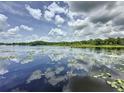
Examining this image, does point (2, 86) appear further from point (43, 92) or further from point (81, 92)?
point (81, 92)

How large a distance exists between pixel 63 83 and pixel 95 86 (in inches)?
81.5

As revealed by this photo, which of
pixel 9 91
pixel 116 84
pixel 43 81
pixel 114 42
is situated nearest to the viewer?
pixel 9 91

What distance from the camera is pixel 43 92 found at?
8156 millimetres

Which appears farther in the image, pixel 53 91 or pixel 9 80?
pixel 9 80

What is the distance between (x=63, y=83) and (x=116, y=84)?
3.26 metres

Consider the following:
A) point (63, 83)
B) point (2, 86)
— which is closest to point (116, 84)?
point (63, 83)

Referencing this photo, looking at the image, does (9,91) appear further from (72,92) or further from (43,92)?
(72,92)

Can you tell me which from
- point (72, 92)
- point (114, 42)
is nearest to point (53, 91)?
point (72, 92)

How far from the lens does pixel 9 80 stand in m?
10.7

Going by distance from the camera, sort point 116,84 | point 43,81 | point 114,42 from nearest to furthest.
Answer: point 116,84, point 43,81, point 114,42

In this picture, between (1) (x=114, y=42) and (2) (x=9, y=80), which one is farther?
(1) (x=114, y=42)

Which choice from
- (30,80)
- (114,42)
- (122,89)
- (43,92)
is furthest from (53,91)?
(114,42)

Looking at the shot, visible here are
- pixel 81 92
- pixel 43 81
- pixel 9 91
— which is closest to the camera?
pixel 81 92

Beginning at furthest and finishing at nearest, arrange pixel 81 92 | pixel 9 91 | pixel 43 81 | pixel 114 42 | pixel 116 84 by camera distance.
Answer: pixel 114 42 < pixel 43 81 < pixel 116 84 < pixel 9 91 < pixel 81 92
